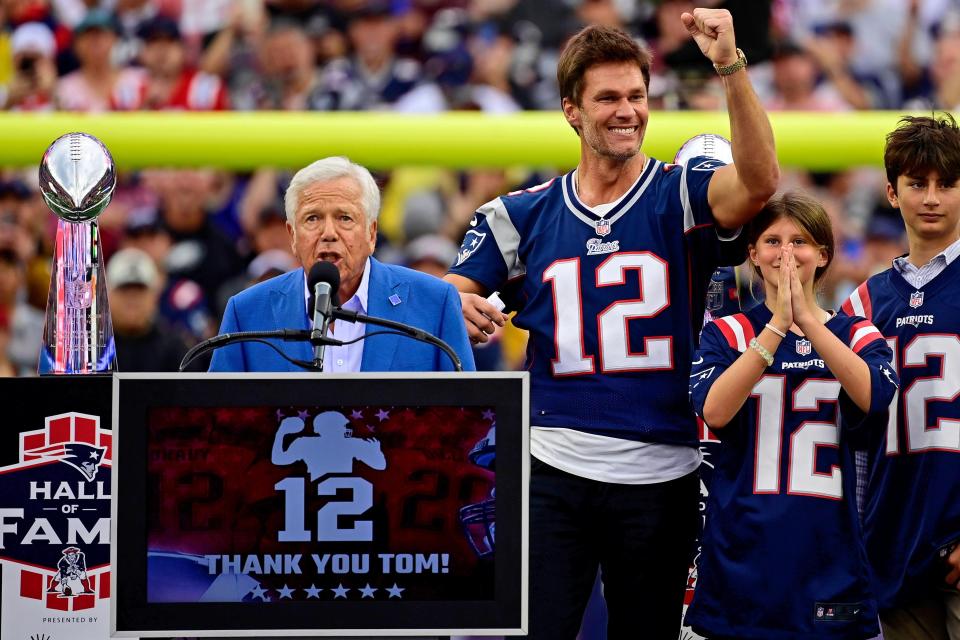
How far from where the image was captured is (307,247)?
3439 millimetres

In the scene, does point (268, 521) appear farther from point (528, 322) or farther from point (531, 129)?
point (531, 129)

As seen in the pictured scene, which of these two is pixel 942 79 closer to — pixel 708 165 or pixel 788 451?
pixel 708 165

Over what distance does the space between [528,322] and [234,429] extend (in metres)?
1.16

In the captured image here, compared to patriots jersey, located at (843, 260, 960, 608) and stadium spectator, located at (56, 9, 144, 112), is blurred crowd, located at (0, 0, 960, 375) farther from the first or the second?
patriots jersey, located at (843, 260, 960, 608)

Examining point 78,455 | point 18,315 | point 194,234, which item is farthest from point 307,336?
point 194,234

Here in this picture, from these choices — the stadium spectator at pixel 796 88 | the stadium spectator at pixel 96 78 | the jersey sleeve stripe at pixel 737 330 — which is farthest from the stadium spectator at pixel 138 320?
the stadium spectator at pixel 796 88

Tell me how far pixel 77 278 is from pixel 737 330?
1.52m

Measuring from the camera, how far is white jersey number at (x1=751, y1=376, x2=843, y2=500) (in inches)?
124

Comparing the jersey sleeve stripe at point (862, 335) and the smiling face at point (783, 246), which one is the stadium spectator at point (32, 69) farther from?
the jersey sleeve stripe at point (862, 335)

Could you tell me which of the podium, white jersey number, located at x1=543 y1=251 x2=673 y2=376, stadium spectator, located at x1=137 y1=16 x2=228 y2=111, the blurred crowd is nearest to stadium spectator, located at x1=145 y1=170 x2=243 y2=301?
the blurred crowd

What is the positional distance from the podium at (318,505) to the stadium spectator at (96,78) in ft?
17.8

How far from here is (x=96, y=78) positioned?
25.5 feet

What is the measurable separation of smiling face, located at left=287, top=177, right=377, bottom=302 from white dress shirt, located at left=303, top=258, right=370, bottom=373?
0.9 inches

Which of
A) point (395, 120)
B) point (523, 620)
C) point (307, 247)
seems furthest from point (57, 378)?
point (395, 120)
